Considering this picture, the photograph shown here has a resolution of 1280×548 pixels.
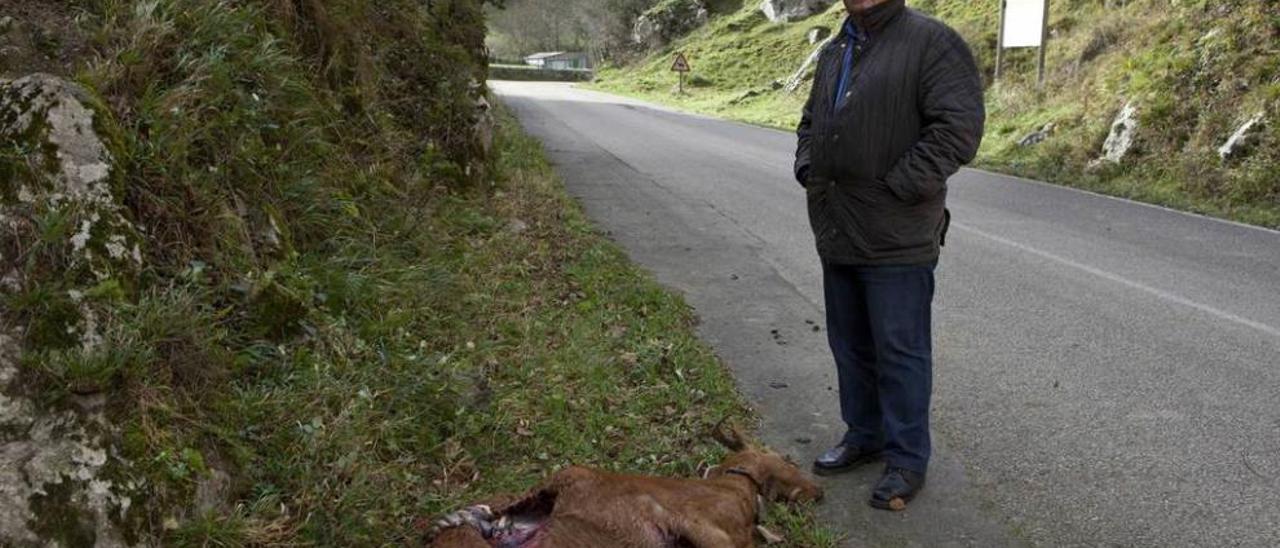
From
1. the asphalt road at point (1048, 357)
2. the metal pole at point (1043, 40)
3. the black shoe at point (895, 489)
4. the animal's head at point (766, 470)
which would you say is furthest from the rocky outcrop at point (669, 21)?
the animal's head at point (766, 470)

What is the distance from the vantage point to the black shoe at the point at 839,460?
433 centimetres

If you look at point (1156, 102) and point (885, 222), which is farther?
point (1156, 102)

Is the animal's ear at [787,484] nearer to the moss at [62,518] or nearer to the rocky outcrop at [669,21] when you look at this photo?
the moss at [62,518]

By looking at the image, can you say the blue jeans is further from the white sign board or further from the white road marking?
the white sign board

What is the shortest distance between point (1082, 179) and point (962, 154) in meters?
11.9

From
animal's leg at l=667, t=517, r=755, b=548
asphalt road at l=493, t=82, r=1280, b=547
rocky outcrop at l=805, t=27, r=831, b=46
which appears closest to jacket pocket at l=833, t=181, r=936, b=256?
asphalt road at l=493, t=82, r=1280, b=547

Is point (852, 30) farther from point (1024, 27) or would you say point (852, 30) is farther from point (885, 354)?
point (1024, 27)

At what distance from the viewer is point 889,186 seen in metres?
3.78

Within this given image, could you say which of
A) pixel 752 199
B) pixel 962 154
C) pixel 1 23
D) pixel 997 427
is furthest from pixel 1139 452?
pixel 752 199

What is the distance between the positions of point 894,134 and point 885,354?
90 centimetres

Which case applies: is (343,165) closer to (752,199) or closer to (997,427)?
(997,427)

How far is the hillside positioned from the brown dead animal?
A: 33.8 ft

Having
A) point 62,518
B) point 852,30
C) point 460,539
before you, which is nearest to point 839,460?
point 852,30

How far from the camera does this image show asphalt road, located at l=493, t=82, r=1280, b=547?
13.1 ft
